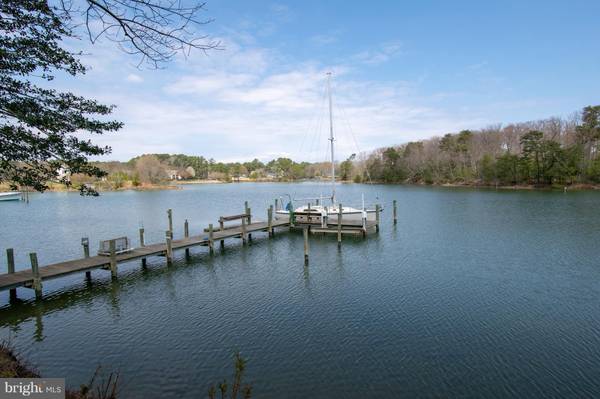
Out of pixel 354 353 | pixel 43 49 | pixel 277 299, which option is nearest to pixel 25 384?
pixel 43 49

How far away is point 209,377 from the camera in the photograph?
8.45 meters

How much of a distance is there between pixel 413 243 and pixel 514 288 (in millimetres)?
9143

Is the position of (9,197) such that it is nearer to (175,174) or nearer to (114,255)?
(114,255)

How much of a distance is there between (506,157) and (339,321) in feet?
226

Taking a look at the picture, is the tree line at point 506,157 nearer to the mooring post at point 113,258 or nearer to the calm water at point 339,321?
the calm water at point 339,321

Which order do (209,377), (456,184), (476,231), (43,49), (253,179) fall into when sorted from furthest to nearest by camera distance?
(253,179), (456,184), (476,231), (209,377), (43,49)

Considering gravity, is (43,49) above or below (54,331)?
above

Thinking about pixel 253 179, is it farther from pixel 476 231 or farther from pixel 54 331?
pixel 54 331

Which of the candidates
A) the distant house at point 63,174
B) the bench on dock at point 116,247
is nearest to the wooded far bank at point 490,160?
the bench on dock at point 116,247

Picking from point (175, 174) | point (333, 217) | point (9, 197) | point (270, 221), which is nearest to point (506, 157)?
point (333, 217)

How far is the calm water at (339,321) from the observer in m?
8.35

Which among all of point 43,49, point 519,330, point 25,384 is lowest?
point 519,330

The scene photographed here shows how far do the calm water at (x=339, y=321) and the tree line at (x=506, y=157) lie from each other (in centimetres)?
3037

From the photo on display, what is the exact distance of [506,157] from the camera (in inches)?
2689
